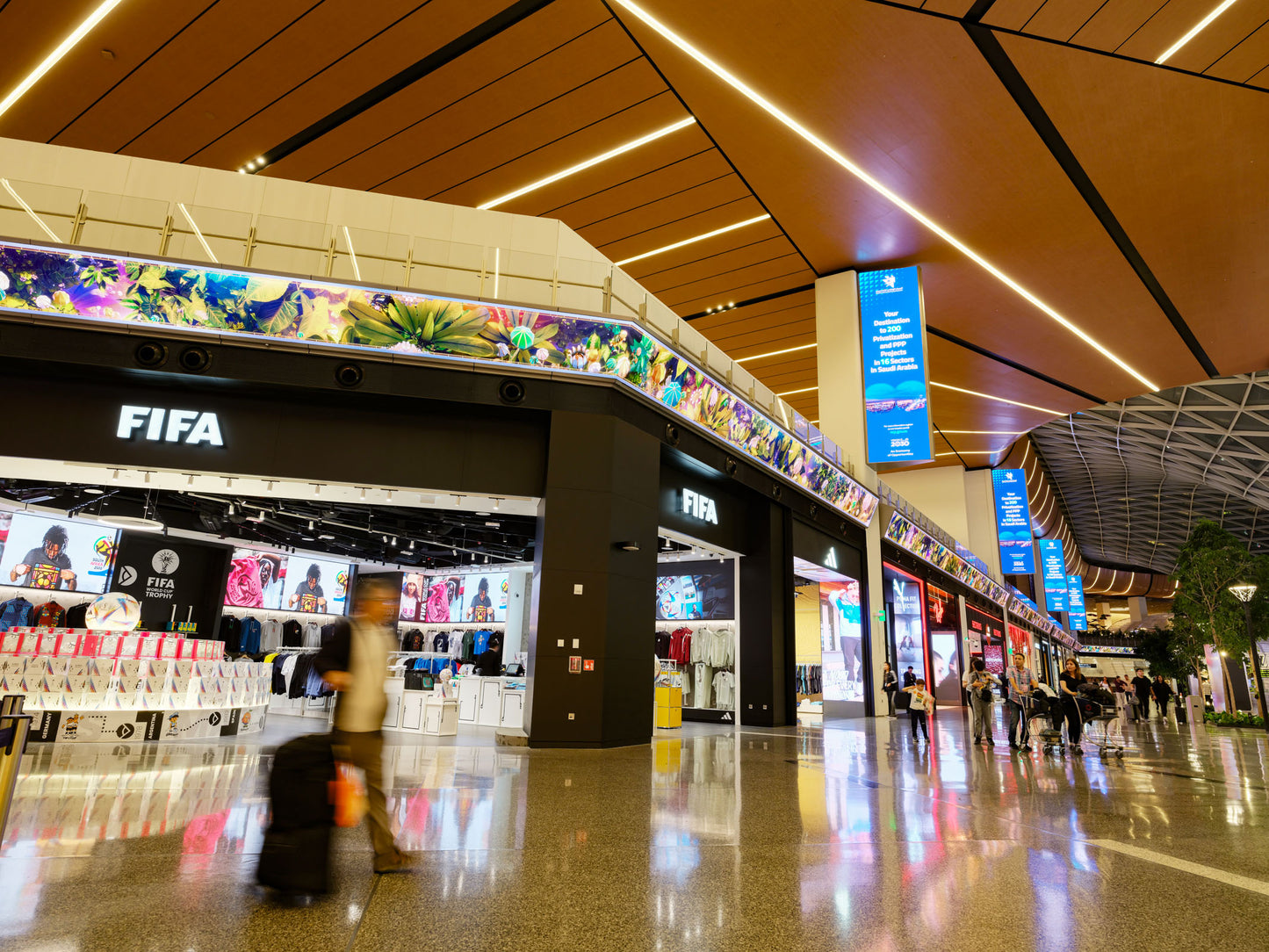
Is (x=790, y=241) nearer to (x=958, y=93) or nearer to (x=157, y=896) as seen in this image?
(x=958, y=93)

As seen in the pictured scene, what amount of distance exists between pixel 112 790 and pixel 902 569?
65.9ft

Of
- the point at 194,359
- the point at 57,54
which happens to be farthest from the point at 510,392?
the point at 57,54

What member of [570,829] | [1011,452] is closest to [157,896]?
[570,829]

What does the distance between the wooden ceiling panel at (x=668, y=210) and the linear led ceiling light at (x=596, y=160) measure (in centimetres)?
139

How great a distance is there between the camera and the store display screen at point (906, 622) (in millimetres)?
21594

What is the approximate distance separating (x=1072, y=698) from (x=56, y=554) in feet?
66.1

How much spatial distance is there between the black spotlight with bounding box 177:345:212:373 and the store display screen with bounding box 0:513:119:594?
9922 millimetres

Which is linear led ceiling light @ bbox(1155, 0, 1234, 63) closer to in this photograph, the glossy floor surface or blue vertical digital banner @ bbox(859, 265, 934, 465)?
blue vertical digital banner @ bbox(859, 265, 934, 465)

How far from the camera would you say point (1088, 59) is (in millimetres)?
9203

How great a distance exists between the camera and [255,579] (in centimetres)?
1962

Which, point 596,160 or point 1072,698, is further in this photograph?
point 596,160

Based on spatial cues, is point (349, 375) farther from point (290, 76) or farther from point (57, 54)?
point (57, 54)

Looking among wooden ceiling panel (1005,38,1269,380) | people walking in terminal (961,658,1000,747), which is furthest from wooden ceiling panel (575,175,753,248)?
people walking in terminal (961,658,1000,747)

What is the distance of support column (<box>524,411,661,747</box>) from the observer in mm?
8891
